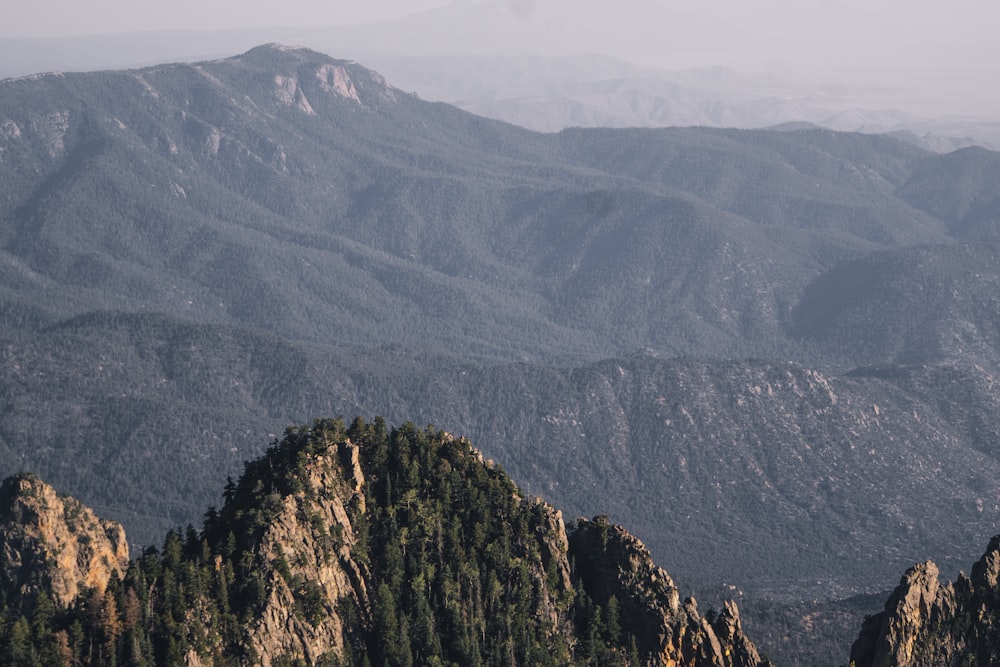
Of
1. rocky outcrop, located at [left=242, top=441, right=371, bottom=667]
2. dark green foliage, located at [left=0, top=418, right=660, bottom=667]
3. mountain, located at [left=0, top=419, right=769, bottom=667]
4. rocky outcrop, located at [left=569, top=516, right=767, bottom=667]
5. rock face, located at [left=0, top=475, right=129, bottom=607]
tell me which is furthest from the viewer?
rock face, located at [left=0, top=475, right=129, bottom=607]

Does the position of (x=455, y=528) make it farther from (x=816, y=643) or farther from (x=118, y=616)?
(x=816, y=643)

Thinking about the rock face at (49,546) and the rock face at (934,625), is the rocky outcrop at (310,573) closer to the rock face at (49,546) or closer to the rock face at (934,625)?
the rock face at (49,546)

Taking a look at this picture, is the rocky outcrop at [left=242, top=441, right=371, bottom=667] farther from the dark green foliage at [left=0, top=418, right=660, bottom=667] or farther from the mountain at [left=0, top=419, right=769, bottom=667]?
the dark green foliage at [left=0, top=418, right=660, bottom=667]

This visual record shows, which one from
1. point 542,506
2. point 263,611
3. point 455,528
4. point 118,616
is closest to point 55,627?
point 118,616

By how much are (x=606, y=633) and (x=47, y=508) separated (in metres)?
46.6

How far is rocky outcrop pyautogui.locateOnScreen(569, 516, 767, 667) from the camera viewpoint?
99.9 metres

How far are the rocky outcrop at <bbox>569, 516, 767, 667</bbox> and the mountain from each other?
107mm

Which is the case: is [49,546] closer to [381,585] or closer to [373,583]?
[373,583]

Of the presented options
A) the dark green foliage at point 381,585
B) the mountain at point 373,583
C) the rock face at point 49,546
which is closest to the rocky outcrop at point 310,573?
the mountain at point 373,583

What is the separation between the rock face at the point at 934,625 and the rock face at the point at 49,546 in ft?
183

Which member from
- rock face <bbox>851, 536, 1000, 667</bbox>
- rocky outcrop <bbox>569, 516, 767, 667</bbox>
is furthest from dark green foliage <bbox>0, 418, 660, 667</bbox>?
rock face <bbox>851, 536, 1000, 667</bbox>

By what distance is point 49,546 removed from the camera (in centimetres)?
11238

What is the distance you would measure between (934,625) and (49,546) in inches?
2622

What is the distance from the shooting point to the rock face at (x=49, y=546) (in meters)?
110
